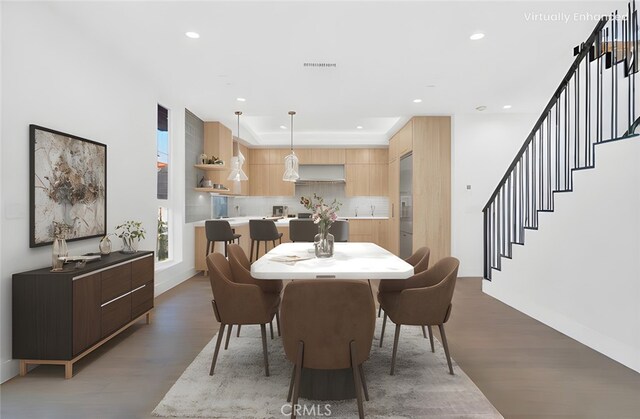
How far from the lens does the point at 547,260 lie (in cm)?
375

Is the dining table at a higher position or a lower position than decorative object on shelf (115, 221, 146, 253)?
lower

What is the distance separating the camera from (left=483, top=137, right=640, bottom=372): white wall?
2.75 meters

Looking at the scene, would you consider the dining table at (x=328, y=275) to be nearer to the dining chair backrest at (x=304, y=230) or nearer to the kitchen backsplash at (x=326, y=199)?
the dining chair backrest at (x=304, y=230)

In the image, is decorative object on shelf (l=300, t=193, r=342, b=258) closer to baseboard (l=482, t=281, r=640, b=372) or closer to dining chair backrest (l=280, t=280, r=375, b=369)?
dining chair backrest (l=280, t=280, r=375, b=369)

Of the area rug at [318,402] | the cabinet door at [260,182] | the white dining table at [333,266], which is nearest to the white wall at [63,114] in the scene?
the area rug at [318,402]

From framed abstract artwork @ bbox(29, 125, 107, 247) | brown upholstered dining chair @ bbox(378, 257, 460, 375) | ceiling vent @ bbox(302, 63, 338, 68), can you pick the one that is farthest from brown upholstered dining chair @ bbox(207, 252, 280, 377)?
ceiling vent @ bbox(302, 63, 338, 68)

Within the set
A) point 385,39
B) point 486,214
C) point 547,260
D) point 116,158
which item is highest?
point 385,39

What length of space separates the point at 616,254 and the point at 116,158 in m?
4.70

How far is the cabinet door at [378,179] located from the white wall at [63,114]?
5.08 meters

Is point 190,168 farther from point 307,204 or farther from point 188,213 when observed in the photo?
point 307,204

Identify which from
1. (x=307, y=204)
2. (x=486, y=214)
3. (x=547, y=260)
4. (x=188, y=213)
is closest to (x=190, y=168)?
(x=188, y=213)

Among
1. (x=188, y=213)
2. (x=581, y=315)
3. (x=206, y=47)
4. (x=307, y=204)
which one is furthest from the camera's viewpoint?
(x=188, y=213)

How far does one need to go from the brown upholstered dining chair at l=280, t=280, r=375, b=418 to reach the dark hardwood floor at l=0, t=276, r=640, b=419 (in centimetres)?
103

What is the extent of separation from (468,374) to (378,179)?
6.36m
